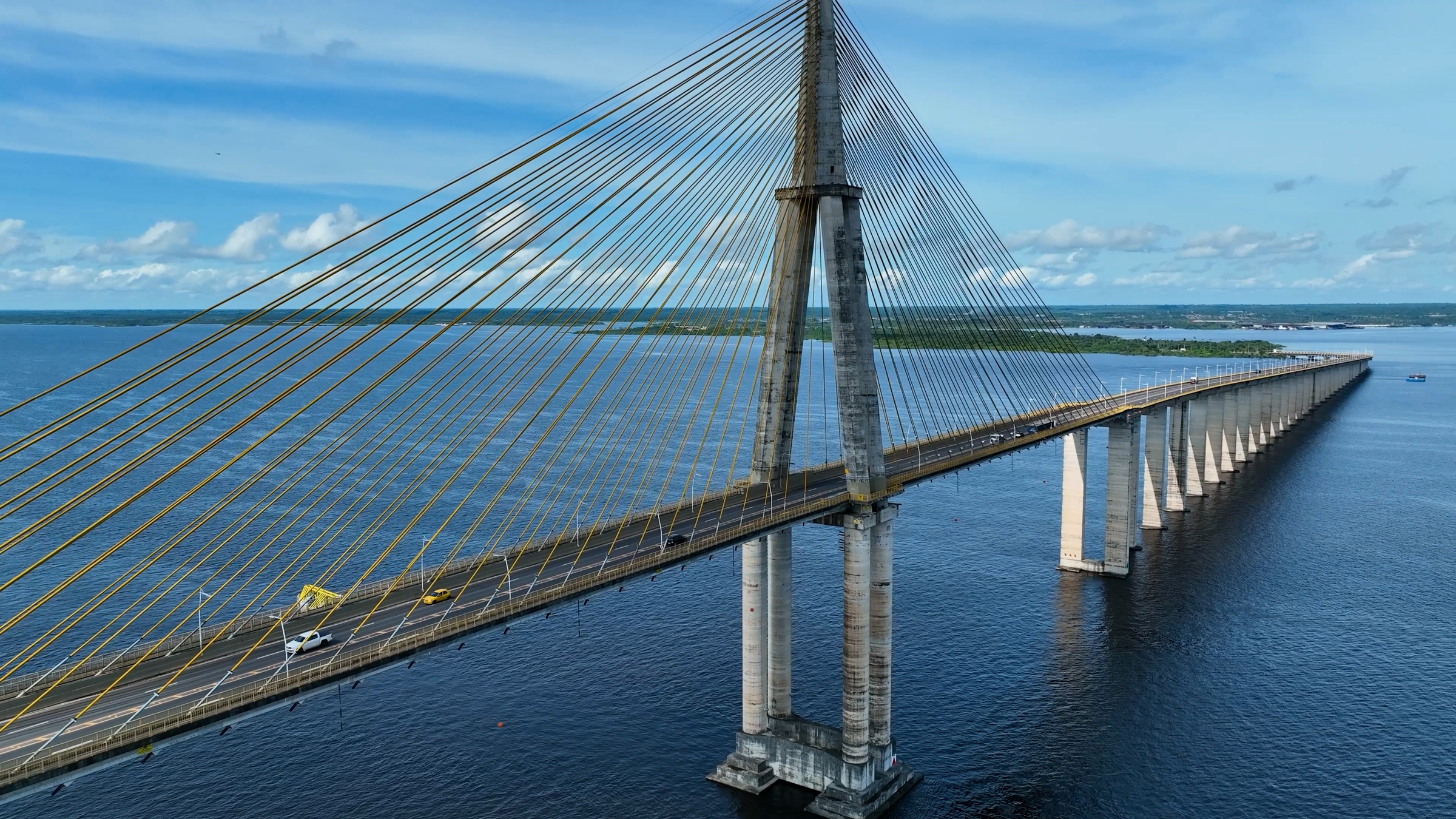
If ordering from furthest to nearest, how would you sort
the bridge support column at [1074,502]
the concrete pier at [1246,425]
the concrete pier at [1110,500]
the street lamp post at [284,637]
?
the concrete pier at [1246,425] < the concrete pier at [1110,500] < the bridge support column at [1074,502] < the street lamp post at [284,637]

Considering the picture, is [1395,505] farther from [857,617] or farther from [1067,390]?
[857,617]

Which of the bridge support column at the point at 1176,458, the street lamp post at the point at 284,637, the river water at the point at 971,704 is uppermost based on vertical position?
the street lamp post at the point at 284,637

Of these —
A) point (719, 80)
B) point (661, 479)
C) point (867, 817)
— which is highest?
point (719, 80)

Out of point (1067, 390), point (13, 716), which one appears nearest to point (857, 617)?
point (13, 716)

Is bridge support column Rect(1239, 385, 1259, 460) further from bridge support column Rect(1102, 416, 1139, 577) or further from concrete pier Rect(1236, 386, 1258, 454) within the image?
bridge support column Rect(1102, 416, 1139, 577)

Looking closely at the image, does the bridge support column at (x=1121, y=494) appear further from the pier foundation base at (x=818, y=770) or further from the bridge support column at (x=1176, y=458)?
the pier foundation base at (x=818, y=770)

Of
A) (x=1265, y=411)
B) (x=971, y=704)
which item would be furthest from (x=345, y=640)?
(x=1265, y=411)

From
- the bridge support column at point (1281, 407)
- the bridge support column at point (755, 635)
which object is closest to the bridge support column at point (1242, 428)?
the bridge support column at point (1281, 407)

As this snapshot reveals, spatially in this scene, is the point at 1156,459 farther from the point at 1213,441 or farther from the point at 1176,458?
the point at 1213,441

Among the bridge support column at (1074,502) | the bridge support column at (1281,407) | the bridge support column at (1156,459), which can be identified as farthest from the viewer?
the bridge support column at (1281,407)
